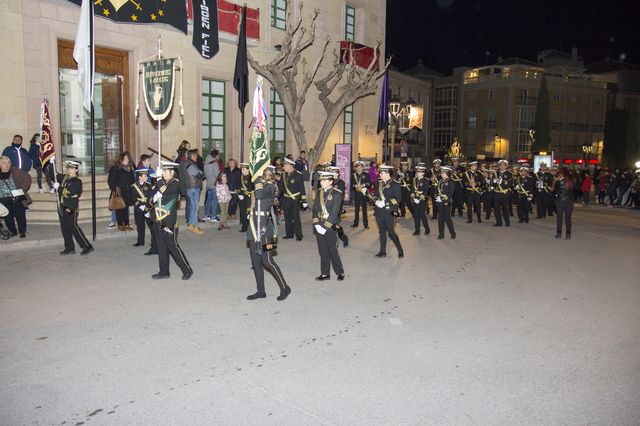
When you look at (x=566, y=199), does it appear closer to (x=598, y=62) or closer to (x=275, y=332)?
(x=275, y=332)

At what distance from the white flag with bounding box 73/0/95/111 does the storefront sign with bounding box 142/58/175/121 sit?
4.44ft

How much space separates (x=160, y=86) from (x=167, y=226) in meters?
4.56

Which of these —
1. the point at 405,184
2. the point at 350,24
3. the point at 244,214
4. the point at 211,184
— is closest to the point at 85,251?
the point at 244,214

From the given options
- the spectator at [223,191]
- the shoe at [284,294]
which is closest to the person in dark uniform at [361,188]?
the spectator at [223,191]

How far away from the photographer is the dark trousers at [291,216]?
43.6ft

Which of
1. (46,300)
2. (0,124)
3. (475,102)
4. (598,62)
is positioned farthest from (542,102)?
(46,300)

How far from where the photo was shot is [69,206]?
34.4 feet

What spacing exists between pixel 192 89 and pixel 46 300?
1354 cm

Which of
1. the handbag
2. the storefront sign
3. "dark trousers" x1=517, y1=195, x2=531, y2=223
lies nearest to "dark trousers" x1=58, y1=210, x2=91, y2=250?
the handbag

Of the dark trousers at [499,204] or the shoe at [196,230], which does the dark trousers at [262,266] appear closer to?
the shoe at [196,230]

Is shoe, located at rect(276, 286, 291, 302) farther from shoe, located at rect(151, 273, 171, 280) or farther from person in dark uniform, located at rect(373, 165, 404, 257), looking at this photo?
person in dark uniform, located at rect(373, 165, 404, 257)

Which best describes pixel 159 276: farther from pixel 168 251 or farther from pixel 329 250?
pixel 329 250

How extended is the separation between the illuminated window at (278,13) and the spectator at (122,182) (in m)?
12.0

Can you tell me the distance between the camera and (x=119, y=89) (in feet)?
60.1
